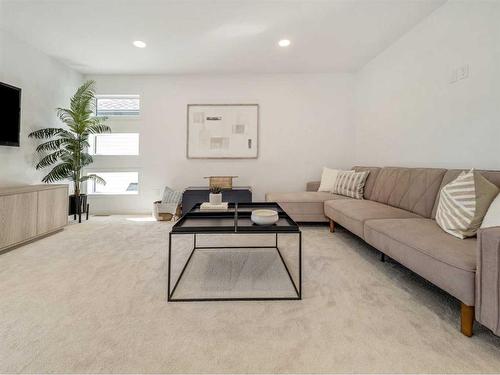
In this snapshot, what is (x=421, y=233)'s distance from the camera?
1633mm

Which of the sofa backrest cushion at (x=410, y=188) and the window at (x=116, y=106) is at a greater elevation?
the window at (x=116, y=106)

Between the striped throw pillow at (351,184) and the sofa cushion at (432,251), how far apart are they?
134 cm

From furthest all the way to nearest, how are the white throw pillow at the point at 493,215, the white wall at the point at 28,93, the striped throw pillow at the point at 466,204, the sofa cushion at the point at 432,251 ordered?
the white wall at the point at 28,93 < the striped throw pillow at the point at 466,204 < the white throw pillow at the point at 493,215 < the sofa cushion at the point at 432,251

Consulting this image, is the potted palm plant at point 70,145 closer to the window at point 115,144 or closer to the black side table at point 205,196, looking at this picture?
the window at point 115,144

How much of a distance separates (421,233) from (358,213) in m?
0.76

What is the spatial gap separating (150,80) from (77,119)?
1388mm

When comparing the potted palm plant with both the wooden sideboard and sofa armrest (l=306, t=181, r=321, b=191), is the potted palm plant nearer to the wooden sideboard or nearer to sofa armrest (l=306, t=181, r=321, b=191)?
the wooden sideboard

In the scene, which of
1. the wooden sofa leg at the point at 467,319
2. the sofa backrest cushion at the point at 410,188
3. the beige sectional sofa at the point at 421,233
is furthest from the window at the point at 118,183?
the wooden sofa leg at the point at 467,319

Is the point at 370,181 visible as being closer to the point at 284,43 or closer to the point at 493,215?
the point at 493,215

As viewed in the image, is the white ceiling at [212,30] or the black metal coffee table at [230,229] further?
the white ceiling at [212,30]

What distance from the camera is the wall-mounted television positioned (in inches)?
108

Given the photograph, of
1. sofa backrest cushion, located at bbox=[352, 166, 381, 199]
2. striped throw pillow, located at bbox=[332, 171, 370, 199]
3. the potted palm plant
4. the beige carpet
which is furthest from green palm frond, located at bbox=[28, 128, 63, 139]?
sofa backrest cushion, located at bbox=[352, 166, 381, 199]

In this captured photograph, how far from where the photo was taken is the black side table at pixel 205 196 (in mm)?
3801

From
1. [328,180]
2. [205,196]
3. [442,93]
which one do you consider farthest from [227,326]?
[328,180]
